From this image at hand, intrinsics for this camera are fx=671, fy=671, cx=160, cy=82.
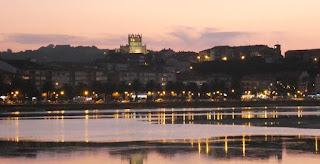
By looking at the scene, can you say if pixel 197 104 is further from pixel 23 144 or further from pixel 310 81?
pixel 23 144

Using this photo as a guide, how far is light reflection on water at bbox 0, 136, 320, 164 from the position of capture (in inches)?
1266

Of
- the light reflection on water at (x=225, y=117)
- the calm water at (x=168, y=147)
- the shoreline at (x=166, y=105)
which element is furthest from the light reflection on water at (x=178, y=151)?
the shoreline at (x=166, y=105)

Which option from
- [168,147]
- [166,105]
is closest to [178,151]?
[168,147]

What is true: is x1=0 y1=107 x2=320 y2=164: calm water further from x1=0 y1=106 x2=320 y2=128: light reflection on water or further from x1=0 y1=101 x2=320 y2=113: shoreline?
x1=0 y1=101 x2=320 y2=113: shoreline

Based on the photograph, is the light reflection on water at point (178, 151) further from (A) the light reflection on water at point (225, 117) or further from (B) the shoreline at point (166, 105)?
(B) the shoreline at point (166, 105)

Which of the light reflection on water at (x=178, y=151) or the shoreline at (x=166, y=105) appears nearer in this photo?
the light reflection on water at (x=178, y=151)

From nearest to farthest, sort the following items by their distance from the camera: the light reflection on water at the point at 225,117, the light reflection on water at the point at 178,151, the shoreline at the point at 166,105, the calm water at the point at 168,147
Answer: the light reflection on water at the point at 178,151 → the calm water at the point at 168,147 → the light reflection on water at the point at 225,117 → the shoreline at the point at 166,105

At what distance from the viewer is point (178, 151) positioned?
35.3 metres

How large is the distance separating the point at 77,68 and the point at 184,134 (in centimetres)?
13986

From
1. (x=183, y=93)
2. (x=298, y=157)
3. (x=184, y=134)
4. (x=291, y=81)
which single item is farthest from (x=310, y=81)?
(x=298, y=157)

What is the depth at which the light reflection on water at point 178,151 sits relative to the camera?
1266 inches

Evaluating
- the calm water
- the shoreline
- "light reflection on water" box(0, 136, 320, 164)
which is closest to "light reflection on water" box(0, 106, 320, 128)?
the calm water

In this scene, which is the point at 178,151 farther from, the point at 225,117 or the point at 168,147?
the point at 225,117

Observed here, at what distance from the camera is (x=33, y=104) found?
113500 millimetres
